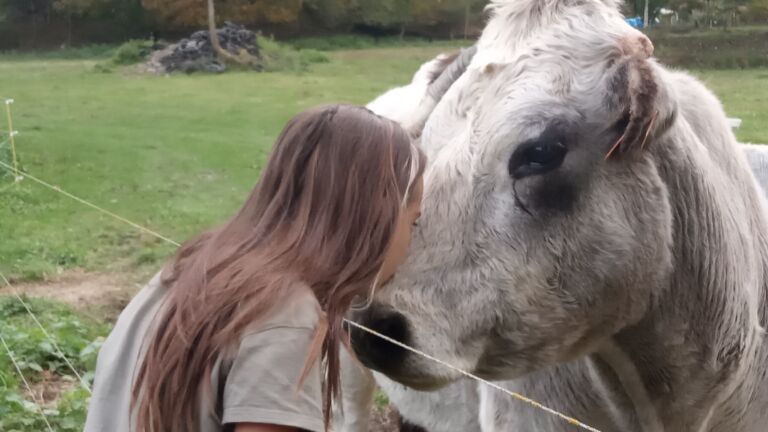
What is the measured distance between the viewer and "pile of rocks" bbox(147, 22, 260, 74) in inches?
1084

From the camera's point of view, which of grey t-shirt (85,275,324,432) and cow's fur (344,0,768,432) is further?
cow's fur (344,0,768,432)

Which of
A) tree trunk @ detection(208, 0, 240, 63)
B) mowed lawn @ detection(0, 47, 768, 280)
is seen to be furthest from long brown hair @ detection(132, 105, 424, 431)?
tree trunk @ detection(208, 0, 240, 63)

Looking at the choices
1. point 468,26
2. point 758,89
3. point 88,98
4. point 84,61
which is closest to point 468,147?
point 758,89

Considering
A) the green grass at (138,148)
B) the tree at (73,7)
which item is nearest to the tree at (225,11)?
the tree at (73,7)

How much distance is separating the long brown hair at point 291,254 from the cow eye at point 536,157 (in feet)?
0.89

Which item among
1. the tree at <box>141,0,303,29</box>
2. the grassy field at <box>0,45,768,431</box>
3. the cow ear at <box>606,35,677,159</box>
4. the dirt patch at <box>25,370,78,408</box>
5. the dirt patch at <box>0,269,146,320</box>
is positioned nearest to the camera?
the cow ear at <box>606,35,677,159</box>

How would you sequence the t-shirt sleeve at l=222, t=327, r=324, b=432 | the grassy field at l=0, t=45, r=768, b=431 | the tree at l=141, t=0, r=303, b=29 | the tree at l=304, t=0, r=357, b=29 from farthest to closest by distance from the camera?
the tree at l=141, t=0, r=303, b=29, the tree at l=304, t=0, r=357, b=29, the grassy field at l=0, t=45, r=768, b=431, the t-shirt sleeve at l=222, t=327, r=324, b=432

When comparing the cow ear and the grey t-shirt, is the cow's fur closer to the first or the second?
the cow ear

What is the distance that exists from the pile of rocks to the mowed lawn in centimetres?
178

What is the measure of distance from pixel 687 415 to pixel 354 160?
1220 millimetres

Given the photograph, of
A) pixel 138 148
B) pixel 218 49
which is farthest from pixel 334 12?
pixel 138 148

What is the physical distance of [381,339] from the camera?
2219mm

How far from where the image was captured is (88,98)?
66.7ft

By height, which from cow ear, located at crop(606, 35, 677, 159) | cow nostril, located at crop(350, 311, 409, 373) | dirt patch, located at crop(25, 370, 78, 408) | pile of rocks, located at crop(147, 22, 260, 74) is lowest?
pile of rocks, located at crop(147, 22, 260, 74)
